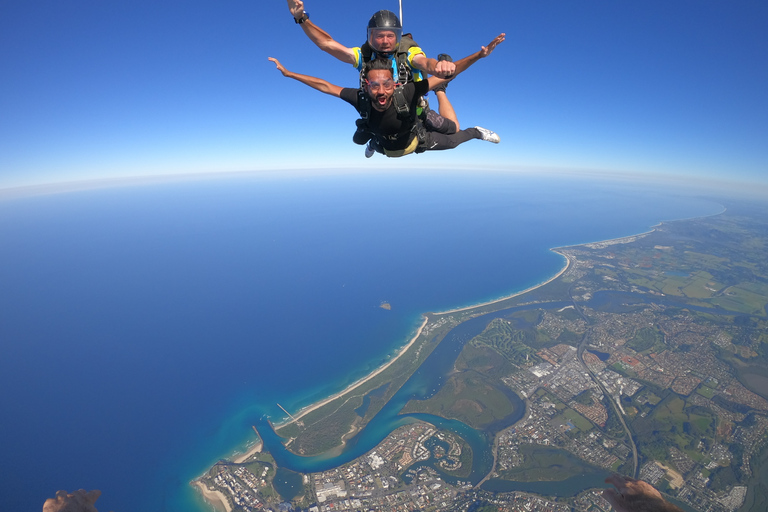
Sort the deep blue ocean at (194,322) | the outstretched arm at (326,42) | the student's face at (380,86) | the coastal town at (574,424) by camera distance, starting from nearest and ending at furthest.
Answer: the outstretched arm at (326,42) → the student's face at (380,86) → the coastal town at (574,424) → the deep blue ocean at (194,322)

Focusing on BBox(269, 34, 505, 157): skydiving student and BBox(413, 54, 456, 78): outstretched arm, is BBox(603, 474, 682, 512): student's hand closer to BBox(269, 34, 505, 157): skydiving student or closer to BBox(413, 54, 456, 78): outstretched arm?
BBox(413, 54, 456, 78): outstretched arm

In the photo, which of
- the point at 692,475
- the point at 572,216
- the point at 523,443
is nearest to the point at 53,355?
the point at 523,443

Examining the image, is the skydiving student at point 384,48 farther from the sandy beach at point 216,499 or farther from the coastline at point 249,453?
the coastline at point 249,453

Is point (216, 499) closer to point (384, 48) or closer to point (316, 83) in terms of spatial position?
point (316, 83)

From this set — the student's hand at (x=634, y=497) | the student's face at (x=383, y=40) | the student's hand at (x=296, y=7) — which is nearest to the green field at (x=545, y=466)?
the student's hand at (x=634, y=497)

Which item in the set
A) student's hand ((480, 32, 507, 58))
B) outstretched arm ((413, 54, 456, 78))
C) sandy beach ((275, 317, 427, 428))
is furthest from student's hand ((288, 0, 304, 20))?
sandy beach ((275, 317, 427, 428))

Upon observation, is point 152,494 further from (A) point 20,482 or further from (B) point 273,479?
(A) point 20,482
